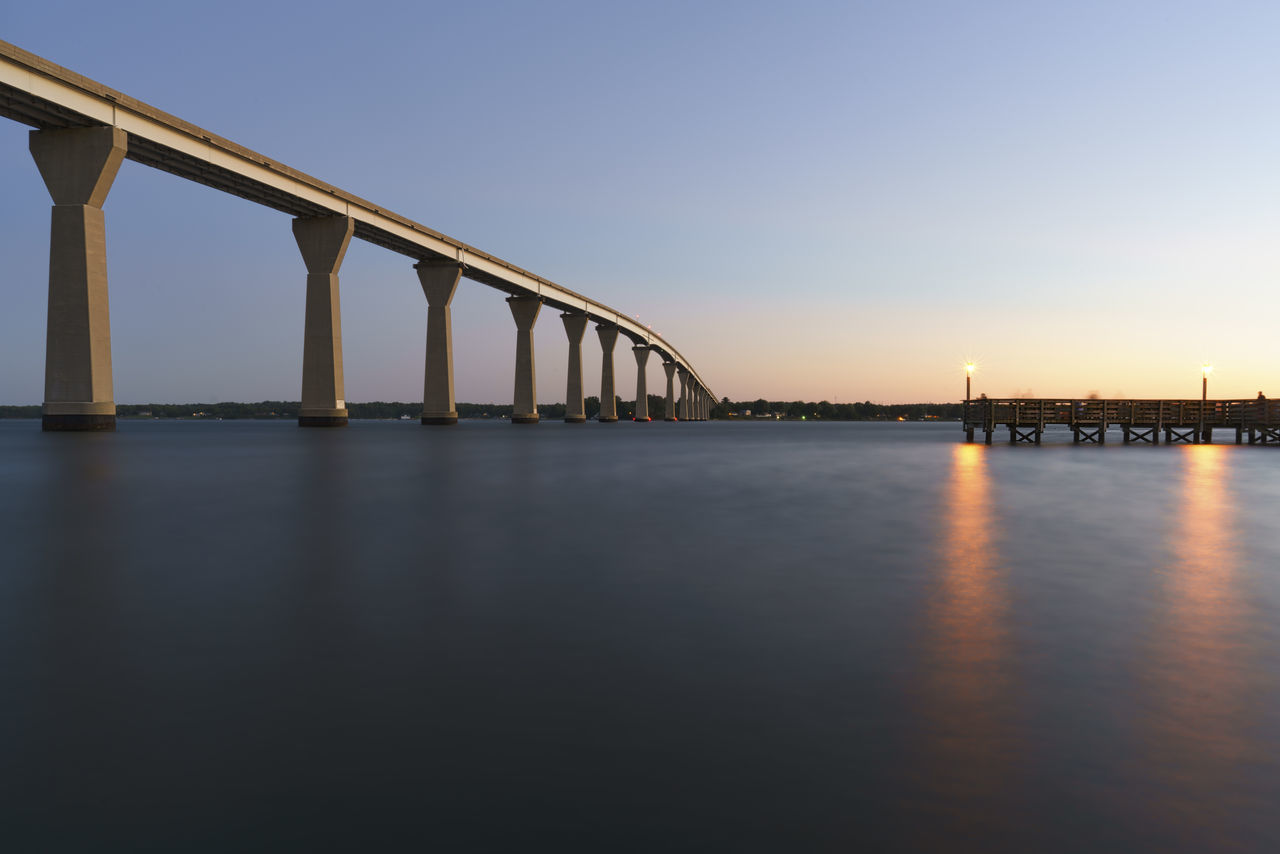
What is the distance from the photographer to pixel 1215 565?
10609 millimetres

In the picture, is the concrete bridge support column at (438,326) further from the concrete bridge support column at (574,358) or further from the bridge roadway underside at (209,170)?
the concrete bridge support column at (574,358)

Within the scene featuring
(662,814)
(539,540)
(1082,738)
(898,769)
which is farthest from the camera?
(539,540)

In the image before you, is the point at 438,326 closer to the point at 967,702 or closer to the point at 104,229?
the point at 104,229

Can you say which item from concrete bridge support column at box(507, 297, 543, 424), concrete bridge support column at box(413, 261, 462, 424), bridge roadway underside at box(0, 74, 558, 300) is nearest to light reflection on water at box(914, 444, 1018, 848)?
bridge roadway underside at box(0, 74, 558, 300)

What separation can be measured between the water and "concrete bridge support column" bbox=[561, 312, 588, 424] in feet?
325

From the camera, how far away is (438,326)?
75.9 meters

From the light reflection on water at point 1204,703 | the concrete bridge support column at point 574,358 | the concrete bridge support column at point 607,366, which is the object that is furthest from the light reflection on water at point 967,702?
the concrete bridge support column at point 607,366

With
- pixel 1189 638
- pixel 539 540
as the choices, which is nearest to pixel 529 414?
pixel 539 540

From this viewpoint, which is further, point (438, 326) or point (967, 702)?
point (438, 326)

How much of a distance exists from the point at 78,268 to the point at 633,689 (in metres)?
45.6

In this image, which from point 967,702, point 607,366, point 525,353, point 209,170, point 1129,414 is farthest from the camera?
point 607,366

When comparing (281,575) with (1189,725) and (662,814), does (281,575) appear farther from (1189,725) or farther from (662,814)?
(1189,725)

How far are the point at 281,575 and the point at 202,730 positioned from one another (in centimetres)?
510

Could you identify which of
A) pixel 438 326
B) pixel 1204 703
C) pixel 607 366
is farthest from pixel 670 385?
pixel 1204 703
